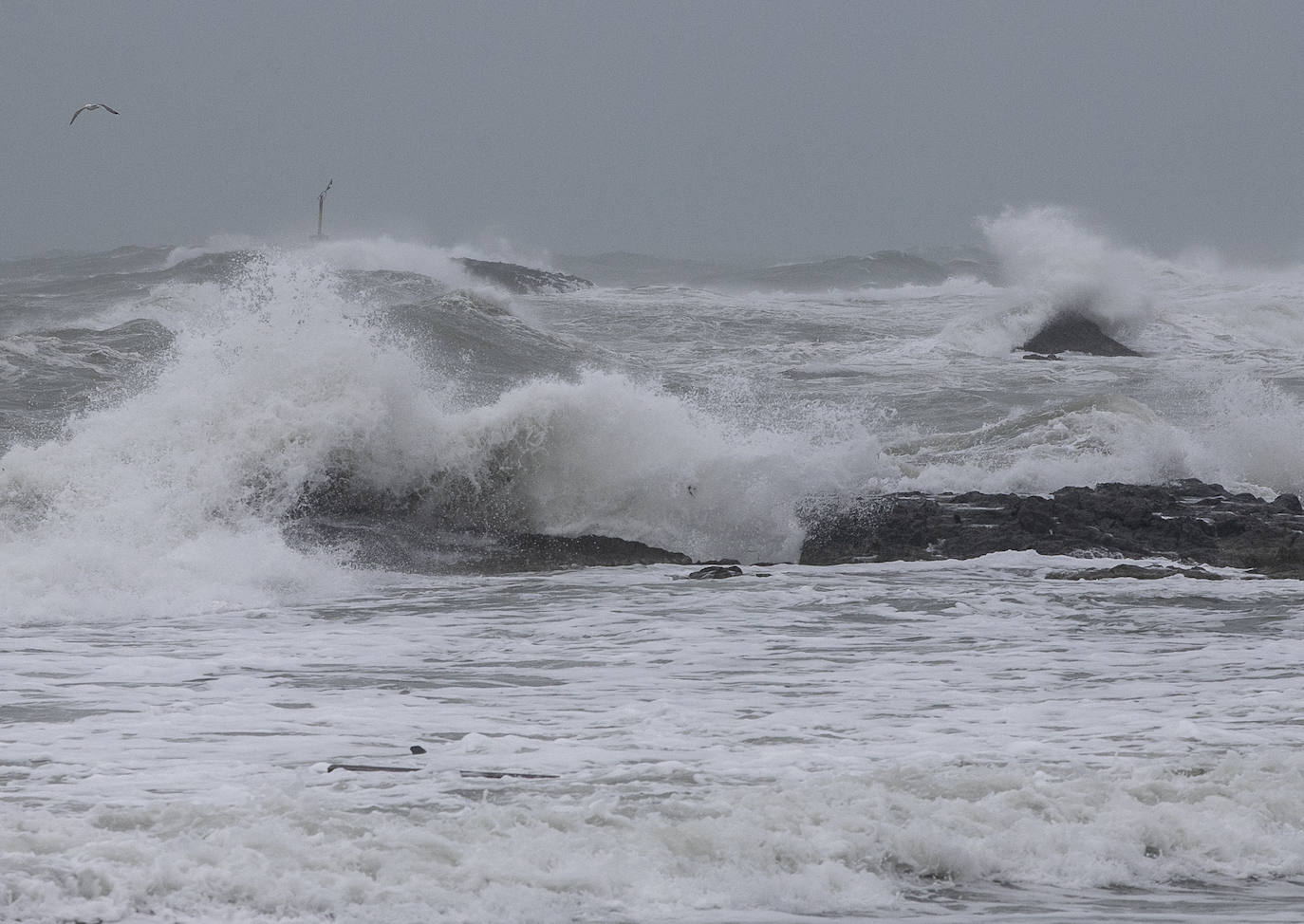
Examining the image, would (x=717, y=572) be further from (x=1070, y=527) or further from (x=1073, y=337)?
(x=1073, y=337)

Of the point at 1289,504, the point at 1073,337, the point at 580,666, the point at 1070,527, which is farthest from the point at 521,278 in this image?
the point at 580,666

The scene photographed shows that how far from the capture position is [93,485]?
11.3m

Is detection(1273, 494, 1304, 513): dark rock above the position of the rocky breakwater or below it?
above

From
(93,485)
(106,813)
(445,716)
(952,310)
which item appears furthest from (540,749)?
(952,310)

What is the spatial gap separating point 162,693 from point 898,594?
461cm

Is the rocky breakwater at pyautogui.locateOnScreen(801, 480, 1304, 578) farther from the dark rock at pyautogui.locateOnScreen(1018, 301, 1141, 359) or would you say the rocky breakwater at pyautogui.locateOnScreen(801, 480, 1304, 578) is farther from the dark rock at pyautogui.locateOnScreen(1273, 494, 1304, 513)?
the dark rock at pyautogui.locateOnScreen(1018, 301, 1141, 359)

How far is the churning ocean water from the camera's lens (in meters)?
4.29

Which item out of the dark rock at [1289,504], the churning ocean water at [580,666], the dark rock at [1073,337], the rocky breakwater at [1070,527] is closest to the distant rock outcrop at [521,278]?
the dark rock at [1073,337]

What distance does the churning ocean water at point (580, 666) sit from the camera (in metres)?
4.29

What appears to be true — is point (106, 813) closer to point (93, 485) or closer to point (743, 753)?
point (743, 753)

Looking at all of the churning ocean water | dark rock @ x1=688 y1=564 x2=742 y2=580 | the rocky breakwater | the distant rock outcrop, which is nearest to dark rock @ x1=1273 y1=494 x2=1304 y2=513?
the rocky breakwater

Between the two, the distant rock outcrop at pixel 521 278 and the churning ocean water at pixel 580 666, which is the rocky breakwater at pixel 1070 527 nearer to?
the churning ocean water at pixel 580 666

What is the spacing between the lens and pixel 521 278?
3922 cm

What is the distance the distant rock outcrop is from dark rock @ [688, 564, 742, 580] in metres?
27.8
